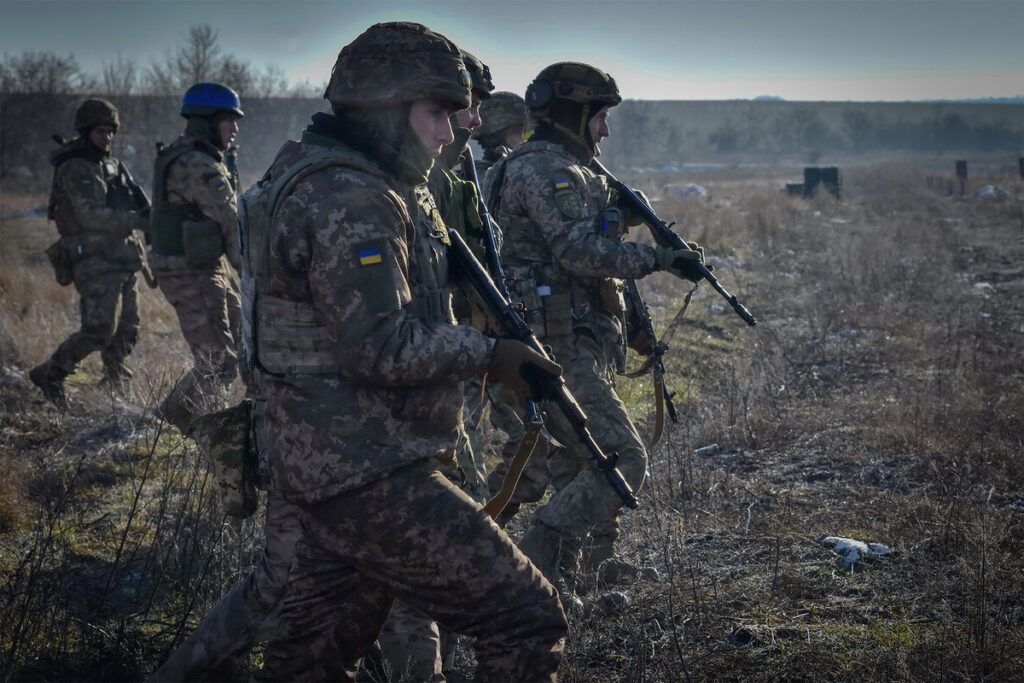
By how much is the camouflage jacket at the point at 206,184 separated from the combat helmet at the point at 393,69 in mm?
3558

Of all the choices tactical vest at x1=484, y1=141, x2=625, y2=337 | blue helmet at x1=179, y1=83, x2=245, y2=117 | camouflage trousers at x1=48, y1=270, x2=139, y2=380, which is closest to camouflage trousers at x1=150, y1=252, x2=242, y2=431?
blue helmet at x1=179, y1=83, x2=245, y2=117

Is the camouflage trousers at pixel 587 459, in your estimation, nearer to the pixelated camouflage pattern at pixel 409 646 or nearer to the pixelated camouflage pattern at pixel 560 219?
the pixelated camouflage pattern at pixel 560 219

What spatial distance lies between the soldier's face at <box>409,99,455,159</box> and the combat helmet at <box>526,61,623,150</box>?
1864mm

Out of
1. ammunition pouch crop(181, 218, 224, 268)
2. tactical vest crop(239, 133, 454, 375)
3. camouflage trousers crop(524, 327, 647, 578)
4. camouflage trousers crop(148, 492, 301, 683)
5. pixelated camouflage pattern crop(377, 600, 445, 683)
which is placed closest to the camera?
tactical vest crop(239, 133, 454, 375)

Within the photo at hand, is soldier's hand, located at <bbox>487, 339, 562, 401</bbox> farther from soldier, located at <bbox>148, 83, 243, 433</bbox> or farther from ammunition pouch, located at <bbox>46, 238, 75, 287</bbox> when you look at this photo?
ammunition pouch, located at <bbox>46, 238, 75, 287</bbox>

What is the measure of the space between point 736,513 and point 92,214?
5261 mm

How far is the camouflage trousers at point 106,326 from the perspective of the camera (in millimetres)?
7312

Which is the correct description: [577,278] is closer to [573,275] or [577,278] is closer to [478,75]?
[573,275]

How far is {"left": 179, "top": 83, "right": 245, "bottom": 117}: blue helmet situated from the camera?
616 centimetres

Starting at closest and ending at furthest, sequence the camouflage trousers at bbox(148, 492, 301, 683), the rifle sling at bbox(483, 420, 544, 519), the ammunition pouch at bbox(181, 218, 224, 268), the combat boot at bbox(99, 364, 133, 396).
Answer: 1. the camouflage trousers at bbox(148, 492, 301, 683)
2. the rifle sling at bbox(483, 420, 544, 519)
3. the ammunition pouch at bbox(181, 218, 224, 268)
4. the combat boot at bbox(99, 364, 133, 396)

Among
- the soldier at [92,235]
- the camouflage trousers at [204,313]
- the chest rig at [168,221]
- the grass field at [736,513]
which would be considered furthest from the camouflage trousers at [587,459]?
the soldier at [92,235]

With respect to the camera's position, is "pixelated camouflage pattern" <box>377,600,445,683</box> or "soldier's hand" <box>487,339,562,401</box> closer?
"soldier's hand" <box>487,339,562,401</box>

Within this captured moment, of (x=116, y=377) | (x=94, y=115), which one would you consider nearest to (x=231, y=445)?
(x=94, y=115)

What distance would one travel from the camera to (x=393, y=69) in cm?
266
